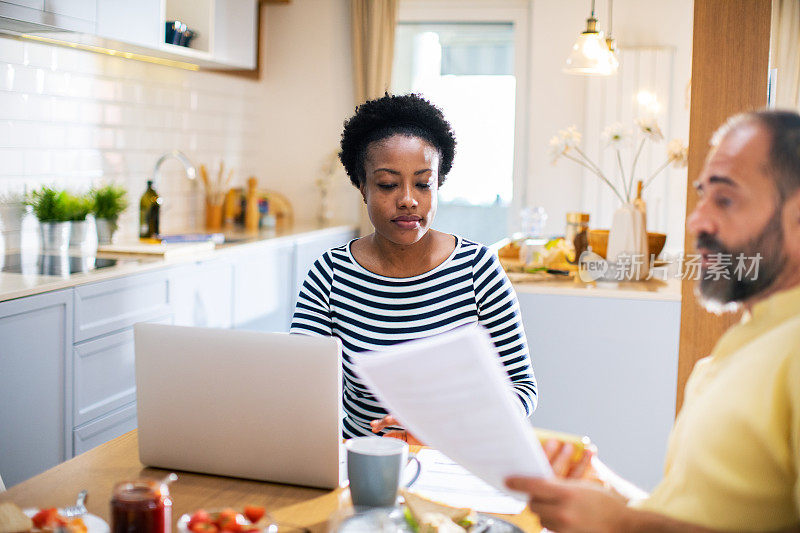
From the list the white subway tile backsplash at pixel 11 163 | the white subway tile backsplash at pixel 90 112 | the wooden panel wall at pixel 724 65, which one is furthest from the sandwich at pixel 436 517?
the white subway tile backsplash at pixel 90 112

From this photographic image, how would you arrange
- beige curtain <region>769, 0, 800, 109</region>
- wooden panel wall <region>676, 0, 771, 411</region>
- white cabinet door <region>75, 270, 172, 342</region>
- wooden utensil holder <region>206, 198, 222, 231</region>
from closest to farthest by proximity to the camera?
wooden panel wall <region>676, 0, 771, 411</region> → beige curtain <region>769, 0, 800, 109</region> → white cabinet door <region>75, 270, 172, 342</region> → wooden utensil holder <region>206, 198, 222, 231</region>

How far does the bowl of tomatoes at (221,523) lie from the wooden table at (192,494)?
140 millimetres

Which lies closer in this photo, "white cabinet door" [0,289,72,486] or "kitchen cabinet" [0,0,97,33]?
"white cabinet door" [0,289,72,486]

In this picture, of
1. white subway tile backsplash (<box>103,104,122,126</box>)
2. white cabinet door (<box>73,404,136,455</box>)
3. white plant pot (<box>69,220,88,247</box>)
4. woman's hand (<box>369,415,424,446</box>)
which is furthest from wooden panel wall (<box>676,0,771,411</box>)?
white subway tile backsplash (<box>103,104,122,126</box>)

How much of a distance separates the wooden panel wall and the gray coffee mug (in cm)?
158

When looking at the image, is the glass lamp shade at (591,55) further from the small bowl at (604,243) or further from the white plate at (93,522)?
the white plate at (93,522)

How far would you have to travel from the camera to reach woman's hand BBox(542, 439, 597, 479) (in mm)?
1051

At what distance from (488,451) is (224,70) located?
178 inches

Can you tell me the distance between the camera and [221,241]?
13.3 ft

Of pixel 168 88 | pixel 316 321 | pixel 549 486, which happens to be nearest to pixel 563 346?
pixel 316 321

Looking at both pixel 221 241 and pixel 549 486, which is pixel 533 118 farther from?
pixel 549 486

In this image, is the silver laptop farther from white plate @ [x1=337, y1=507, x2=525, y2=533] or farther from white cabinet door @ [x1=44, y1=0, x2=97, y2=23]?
white cabinet door @ [x1=44, y1=0, x2=97, y2=23]

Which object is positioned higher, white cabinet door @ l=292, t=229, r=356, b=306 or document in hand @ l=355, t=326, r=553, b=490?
document in hand @ l=355, t=326, r=553, b=490

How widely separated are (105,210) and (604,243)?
210 cm
